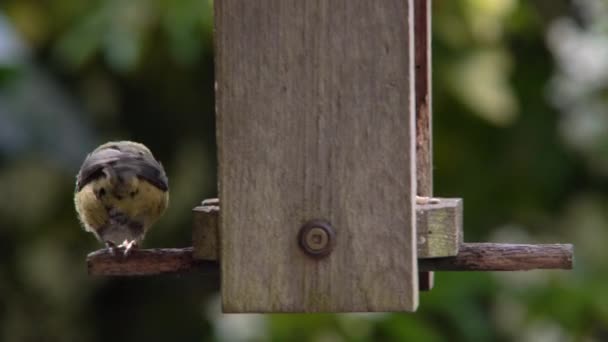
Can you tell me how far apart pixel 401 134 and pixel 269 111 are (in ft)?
0.86

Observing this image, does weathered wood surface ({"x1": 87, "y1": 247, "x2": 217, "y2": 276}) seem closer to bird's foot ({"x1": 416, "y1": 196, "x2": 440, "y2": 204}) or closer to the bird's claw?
the bird's claw

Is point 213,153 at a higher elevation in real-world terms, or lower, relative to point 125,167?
lower

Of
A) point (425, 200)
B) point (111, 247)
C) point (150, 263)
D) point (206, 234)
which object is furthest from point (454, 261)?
point (111, 247)

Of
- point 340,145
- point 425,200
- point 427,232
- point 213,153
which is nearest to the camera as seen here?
point 340,145

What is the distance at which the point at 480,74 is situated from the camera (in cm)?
568

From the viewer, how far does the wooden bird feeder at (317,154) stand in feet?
8.63

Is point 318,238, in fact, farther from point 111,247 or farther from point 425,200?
point 111,247

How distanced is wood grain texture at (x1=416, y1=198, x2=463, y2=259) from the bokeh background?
229 centimetres

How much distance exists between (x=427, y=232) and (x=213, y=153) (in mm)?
3610

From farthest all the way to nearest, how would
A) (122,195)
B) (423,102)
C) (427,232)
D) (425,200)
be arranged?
1. (423,102)
2. (122,195)
3. (425,200)
4. (427,232)

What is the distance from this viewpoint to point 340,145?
8.64 ft

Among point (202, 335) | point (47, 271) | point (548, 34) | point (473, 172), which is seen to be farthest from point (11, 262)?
point (548, 34)

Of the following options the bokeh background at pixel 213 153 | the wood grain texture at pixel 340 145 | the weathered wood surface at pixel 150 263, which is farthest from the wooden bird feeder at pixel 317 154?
the bokeh background at pixel 213 153

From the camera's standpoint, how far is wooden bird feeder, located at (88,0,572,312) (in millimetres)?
2629
